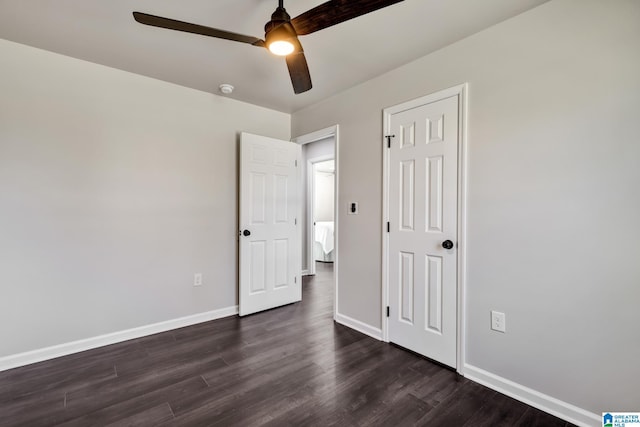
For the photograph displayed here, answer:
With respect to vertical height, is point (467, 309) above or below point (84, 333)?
above

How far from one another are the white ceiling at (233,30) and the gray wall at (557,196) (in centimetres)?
27

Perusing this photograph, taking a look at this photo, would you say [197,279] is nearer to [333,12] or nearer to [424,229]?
[424,229]

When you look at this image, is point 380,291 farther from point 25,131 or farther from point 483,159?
point 25,131

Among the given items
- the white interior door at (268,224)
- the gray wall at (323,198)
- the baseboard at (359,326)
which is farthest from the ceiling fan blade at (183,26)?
the gray wall at (323,198)

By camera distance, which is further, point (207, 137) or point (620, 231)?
point (207, 137)

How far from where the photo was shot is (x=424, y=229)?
7.60ft

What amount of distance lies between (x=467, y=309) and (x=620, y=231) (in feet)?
3.21

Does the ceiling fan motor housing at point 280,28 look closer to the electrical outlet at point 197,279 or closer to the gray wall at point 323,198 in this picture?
the electrical outlet at point 197,279

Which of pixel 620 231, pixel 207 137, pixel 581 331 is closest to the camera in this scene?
pixel 620 231

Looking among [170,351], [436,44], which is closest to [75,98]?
[170,351]

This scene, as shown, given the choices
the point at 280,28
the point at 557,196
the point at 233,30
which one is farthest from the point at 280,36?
the point at 557,196

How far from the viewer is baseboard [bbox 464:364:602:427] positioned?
160 cm

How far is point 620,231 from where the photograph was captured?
1499 mm

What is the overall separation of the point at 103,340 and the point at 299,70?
9.20 feet
